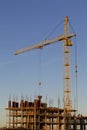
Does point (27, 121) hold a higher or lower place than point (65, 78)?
lower

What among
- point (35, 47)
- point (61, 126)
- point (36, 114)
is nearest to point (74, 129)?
point (61, 126)

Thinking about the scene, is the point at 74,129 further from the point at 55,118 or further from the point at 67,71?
the point at 67,71

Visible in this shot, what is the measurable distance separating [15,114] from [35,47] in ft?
107

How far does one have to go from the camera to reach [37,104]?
503 ft

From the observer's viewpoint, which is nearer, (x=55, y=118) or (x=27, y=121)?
(x=27, y=121)

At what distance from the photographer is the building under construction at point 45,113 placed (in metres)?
152

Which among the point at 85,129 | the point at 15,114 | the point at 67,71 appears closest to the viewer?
the point at 67,71

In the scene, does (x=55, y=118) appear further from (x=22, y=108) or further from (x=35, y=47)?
(x=35, y=47)

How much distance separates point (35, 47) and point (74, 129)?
4248 centimetres

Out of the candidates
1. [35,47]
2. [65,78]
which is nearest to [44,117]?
[65,78]

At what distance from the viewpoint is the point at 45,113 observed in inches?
6196

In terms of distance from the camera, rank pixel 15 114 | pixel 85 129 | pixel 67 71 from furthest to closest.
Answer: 1. pixel 85 129
2. pixel 15 114
3. pixel 67 71

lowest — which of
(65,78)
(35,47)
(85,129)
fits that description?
(85,129)

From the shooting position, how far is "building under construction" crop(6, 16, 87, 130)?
498 ft
